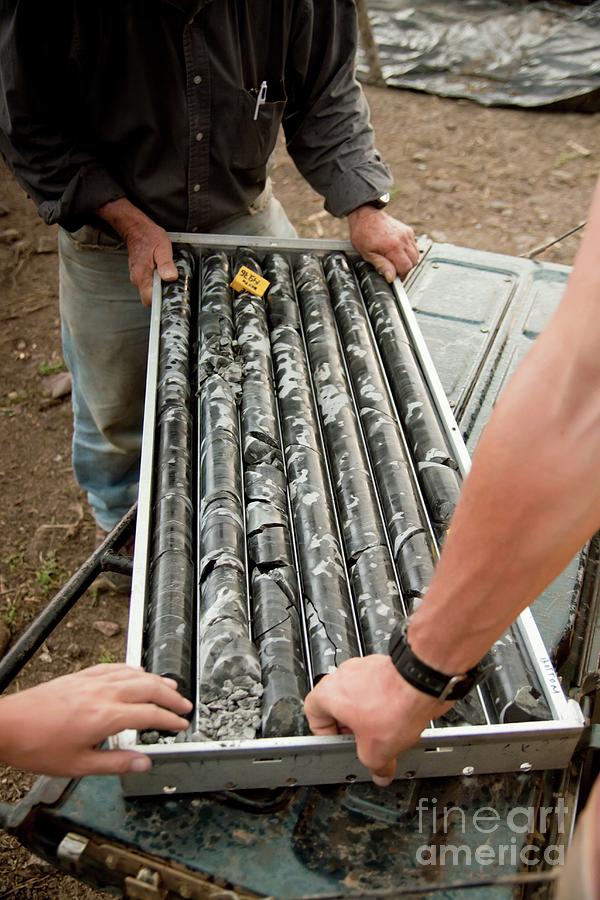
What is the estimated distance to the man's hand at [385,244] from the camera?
2.66 metres

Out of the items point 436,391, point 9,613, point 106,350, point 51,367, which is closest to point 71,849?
point 436,391

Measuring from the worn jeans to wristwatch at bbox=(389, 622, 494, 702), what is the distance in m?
1.91

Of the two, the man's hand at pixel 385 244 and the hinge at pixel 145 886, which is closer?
the hinge at pixel 145 886

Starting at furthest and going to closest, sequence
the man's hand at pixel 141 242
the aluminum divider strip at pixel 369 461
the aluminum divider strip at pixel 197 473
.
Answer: the man's hand at pixel 141 242 < the aluminum divider strip at pixel 369 461 < the aluminum divider strip at pixel 197 473

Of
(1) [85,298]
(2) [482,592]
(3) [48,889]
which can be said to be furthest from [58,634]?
(2) [482,592]

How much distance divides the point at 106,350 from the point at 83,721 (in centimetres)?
175

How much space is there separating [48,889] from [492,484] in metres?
2.23

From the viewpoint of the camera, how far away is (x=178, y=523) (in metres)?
1.80

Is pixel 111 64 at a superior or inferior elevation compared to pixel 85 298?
superior

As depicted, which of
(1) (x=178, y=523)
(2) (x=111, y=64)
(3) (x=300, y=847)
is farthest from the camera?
(2) (x=111, y=64)

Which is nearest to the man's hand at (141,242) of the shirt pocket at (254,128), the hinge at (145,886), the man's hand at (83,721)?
the shirt pocket at (254,128)

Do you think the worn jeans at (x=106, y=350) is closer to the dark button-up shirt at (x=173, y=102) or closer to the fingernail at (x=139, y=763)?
the dark button-up shirt at (x=173, y=102)

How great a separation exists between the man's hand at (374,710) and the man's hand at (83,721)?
0.26 m

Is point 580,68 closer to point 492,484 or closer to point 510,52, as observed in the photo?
point 510,52
